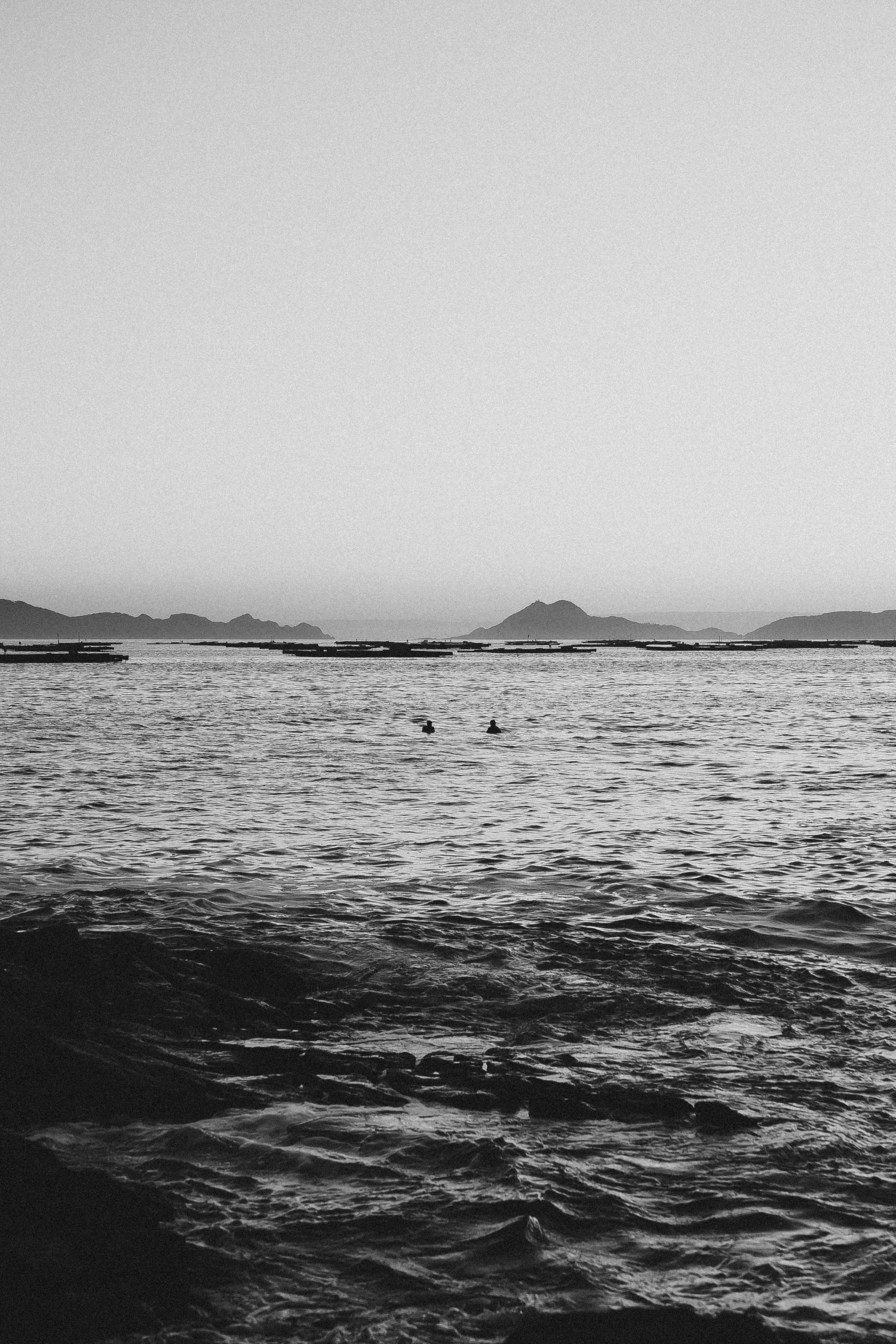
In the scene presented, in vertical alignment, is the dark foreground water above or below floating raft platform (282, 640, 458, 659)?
below

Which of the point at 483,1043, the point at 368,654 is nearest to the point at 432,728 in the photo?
the point at 483,1043

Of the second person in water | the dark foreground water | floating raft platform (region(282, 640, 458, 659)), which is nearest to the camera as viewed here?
the dark foreground water

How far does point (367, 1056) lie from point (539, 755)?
1019 inches

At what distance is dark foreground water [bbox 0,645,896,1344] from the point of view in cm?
552

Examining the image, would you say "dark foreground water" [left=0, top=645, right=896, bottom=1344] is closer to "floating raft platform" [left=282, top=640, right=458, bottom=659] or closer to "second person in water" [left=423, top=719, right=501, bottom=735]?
"second person in water" [left=423, top=719, right=501, bottom=735]

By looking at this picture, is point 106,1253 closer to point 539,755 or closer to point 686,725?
point 539,755

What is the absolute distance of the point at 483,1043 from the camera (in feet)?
28.6

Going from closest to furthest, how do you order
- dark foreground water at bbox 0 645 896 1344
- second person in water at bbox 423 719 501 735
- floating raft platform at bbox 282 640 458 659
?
dark foreground water at bbox 0 645 896 1344 < second person in water at bbox 423 719 501 735 < floating raft platform at bbox 282 640 458 659

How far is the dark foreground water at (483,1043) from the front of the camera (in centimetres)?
552

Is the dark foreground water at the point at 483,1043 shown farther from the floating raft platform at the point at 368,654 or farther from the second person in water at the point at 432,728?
the floating raft platform at the point at 368,654

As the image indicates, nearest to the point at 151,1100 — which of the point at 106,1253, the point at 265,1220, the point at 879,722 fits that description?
the point at 265,1220

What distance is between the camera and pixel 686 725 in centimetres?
4681

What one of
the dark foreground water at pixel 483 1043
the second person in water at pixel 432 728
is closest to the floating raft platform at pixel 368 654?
the second person in water at pixel 432 728

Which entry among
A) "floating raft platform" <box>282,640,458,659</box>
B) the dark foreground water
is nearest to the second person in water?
the dark foreground water
